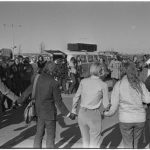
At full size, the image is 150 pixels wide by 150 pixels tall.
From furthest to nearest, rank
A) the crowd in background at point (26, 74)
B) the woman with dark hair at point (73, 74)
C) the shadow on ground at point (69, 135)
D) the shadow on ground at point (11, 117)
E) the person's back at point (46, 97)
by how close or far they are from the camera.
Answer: the woman with dark hair at point (73, 74), the crowd in background at point (26, 74), the shadow on ground at point (11, 117), the shadow on ground at point (69, 135), the person's back at point (46, 97)

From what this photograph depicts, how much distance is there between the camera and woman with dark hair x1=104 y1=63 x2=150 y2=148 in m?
5.06

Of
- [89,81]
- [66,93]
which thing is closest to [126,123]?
[89,81]

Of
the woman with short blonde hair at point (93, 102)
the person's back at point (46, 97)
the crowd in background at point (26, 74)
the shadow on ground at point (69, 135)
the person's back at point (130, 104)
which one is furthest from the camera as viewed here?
the crowd in background at point (26, 74)

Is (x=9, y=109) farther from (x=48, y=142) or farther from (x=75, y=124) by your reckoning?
(x=48, y=142)

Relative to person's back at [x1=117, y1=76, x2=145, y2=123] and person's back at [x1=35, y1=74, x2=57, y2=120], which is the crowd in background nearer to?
person's back at [x1=35, y1=74, x2=57, y2=120]

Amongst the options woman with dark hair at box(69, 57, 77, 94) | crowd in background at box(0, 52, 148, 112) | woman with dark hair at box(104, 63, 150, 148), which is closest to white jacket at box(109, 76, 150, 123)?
woman with dark hair at box(104, 63, 150, 148)

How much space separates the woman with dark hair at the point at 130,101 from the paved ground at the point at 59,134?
1.76 meters

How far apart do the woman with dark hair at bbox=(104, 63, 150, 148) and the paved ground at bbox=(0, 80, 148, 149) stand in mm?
1763

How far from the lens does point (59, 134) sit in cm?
786

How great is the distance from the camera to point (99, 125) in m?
5.43

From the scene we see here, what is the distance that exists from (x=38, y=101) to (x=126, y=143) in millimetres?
1439

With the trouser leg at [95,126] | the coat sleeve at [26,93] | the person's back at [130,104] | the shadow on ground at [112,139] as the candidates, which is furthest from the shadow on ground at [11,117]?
the person's back at [130,104]

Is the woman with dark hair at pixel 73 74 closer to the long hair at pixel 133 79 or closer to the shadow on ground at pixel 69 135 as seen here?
the shadow on ground at pixel 69 135

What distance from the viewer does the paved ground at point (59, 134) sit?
6.95 meters
